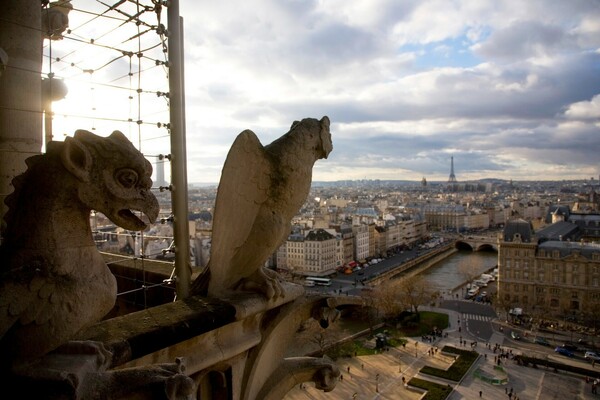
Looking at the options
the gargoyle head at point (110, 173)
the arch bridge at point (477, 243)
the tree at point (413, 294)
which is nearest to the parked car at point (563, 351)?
the tree at point (413, 294)

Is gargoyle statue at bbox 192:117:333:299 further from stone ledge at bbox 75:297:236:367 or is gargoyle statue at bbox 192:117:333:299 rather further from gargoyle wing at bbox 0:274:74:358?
gargoyle wing at bbox 0:274:74:358

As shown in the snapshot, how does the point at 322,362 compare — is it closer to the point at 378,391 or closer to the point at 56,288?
→ the point at 56,288

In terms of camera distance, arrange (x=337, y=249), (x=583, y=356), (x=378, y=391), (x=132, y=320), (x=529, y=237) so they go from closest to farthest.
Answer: (x=132, y=320) → (x=378, y=391) → (x=583, y=356) → (x=529, y=237) → (x=337, y=249)

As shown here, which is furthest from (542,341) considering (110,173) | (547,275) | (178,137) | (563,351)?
(110,173)

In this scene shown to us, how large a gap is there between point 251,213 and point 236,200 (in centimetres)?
13

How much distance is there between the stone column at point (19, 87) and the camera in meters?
3.39

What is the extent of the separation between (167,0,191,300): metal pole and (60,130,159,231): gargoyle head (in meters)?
1.37

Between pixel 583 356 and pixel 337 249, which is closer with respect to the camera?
pixel 583 356

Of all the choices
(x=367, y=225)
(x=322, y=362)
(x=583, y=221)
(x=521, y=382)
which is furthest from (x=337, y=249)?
(x=322, y=362)

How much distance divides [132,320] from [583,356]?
24751 millimetres

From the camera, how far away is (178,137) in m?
3.36

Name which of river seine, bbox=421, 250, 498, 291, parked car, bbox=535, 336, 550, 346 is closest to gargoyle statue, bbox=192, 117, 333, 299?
parked car, bbox=535, 336, 550, 346

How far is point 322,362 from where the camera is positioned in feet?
10.9

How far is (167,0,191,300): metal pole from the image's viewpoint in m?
3.33
